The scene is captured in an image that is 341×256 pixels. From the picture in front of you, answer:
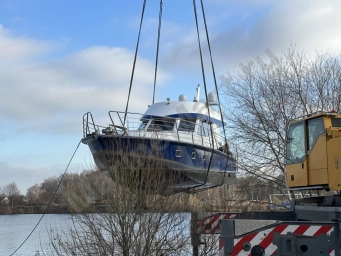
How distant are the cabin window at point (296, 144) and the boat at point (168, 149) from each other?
13.2 feet

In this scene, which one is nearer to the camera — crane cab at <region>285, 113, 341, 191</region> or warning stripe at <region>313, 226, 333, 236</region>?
warning stripe at <region>313, 226, 333, 236</region>

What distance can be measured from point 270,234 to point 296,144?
2482 millimetres

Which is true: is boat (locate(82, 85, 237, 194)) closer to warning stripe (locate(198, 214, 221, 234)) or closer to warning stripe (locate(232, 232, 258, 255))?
warning stripe (locate(198, 214, 221, 234))

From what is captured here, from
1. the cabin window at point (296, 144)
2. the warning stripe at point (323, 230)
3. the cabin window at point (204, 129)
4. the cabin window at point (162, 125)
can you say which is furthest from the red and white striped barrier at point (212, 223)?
the cabin window at point (204, 129)

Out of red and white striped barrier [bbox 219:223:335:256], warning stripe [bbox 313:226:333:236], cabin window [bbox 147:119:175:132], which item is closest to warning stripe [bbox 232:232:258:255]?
red and white striped barrier [bbox 219:223:335:256]

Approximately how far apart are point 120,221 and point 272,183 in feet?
20.0

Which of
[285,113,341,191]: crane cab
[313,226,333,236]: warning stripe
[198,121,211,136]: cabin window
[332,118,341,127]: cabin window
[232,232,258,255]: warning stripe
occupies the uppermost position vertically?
[198,121,211,136]: cabin window

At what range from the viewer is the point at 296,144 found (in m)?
7.58

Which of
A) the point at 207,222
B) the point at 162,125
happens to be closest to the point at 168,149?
the point at 162,125

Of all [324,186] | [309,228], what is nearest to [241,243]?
[309,228]

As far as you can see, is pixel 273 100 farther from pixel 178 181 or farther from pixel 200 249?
pixel 200 249

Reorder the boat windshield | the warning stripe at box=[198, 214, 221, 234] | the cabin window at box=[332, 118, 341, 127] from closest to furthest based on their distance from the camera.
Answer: the cabin window at box=[332, 118, 341, 127] < the warning stripe at box=[198, 214, 221, 234] < the boat windshield

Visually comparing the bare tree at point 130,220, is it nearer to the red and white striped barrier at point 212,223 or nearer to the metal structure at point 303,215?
the metal structure at point 303,215

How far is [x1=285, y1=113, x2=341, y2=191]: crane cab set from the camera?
6.52 metres
